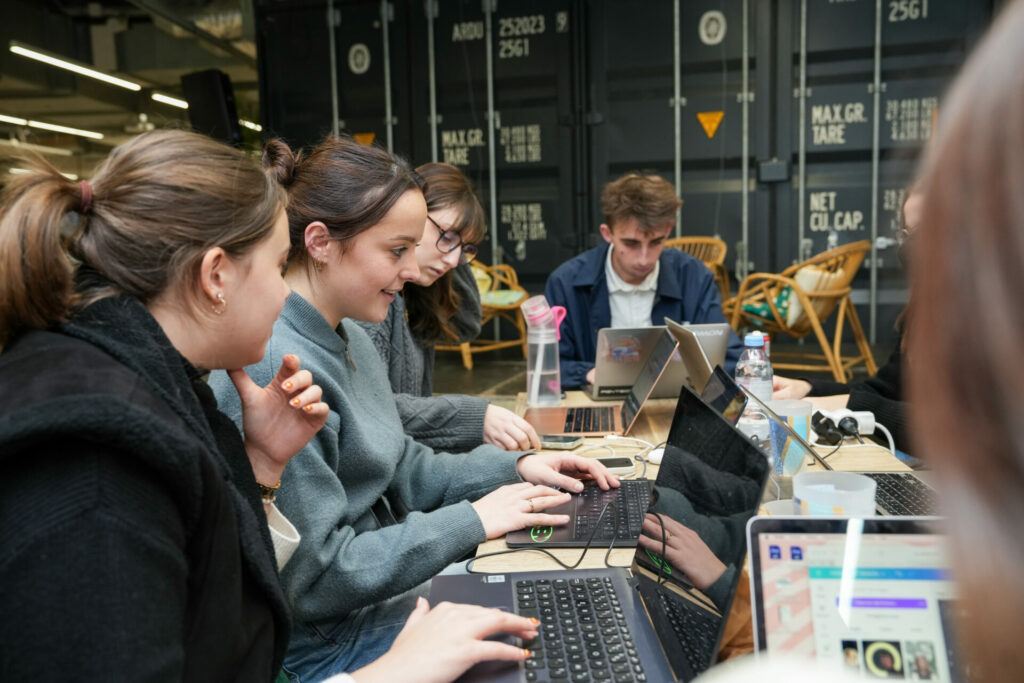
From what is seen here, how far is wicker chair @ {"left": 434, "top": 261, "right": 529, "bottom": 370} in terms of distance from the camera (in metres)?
6.00

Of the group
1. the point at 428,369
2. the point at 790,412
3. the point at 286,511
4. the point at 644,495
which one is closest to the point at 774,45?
the point at 428,369

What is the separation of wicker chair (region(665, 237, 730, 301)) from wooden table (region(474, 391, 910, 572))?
3388mm

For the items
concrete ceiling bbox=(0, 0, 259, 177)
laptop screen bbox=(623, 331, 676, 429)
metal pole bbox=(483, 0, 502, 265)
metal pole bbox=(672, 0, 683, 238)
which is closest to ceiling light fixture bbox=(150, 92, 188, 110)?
concrete ceiling bbox=(0, 0, 259, 177)

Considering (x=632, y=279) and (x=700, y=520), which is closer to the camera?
(x=700, y=520)

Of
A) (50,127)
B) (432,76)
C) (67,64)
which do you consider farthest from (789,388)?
(50,127)

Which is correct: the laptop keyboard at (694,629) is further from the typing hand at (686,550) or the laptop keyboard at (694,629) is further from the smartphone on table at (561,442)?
the smartphone on table at (561,442)

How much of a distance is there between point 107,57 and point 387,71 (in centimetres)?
423

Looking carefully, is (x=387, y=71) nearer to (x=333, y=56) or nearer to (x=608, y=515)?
(x=333, y=56)

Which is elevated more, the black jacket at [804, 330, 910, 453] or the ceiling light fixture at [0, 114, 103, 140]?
the ceiling light fixture at [0, 114, 103, 140]

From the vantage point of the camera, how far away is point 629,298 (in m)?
3.14

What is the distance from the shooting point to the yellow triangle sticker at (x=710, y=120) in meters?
5.96

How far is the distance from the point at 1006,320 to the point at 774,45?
6.14 meters

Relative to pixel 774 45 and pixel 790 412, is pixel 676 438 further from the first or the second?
pixel 774 45

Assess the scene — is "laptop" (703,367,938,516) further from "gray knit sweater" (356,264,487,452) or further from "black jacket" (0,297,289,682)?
"black jacket" (0,297,289,682)
